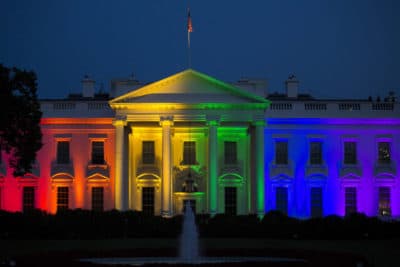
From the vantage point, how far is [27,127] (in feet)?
146

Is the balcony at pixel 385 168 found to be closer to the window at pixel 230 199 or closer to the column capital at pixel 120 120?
the window at pixel 230 199

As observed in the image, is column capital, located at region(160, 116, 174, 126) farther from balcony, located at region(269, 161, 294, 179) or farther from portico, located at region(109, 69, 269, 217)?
balcony, located at region(269, 161, 294, 179)

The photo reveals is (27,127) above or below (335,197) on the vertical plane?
above

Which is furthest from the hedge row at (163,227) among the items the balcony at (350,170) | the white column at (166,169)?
the balcony at (350,170)

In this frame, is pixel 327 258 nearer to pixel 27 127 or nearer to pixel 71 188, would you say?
pixel 27 127

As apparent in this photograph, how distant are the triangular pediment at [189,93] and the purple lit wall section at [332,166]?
460 cm

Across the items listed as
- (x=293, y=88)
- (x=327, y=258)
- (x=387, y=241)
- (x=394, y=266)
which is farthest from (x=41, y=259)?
(x=293, y=88)

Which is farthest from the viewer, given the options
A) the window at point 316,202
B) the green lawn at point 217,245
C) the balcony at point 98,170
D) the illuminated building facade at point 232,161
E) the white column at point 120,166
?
the balcony at point 98,170

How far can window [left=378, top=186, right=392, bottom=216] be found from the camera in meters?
53.3

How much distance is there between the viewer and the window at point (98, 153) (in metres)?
53.6

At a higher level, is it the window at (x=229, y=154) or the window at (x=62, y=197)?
the window at (x=229, y=154)

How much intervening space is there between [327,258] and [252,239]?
14.9 meters

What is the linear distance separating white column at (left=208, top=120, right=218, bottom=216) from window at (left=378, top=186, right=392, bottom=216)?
12377 millimetres

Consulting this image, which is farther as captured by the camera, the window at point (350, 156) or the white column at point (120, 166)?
the window at point (350, 156)
